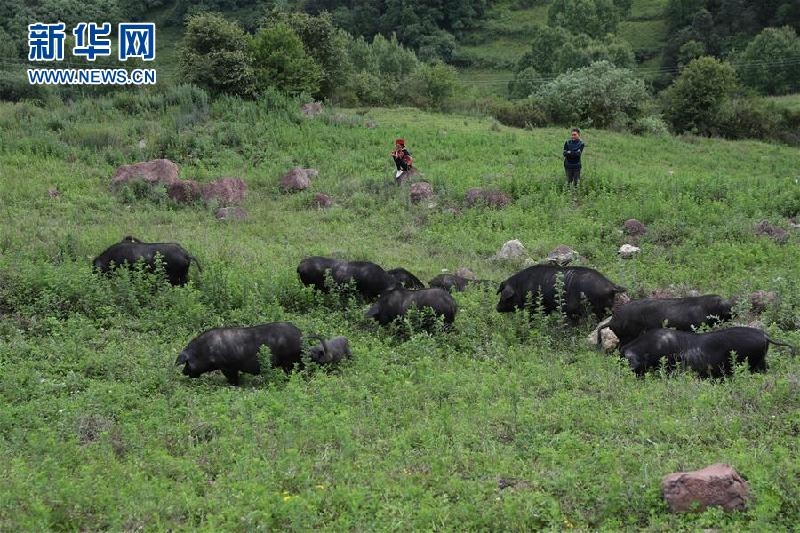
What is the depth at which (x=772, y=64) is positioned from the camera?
57.3 m

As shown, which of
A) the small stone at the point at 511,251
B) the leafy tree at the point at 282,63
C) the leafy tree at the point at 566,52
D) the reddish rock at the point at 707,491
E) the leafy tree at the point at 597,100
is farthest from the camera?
the leafy tree at the point at 566,52

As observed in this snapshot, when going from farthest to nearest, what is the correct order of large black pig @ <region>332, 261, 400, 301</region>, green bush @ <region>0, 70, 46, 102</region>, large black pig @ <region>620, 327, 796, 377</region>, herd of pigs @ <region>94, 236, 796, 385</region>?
green bush @ <region>0, 70, 46, 102</region> → large black pig @ <region>332, 261, 400, 301</region> → herd of pigs @ <region>94, 236, 796, 385</region> → large black pig @ <region>620, 327, 796, 377</region>

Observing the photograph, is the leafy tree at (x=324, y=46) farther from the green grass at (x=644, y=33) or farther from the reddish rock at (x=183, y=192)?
the green grass at (x=644, y=33)

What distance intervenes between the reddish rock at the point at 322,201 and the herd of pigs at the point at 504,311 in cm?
636

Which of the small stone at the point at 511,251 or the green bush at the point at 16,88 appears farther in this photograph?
the green bush at the point at 16,88

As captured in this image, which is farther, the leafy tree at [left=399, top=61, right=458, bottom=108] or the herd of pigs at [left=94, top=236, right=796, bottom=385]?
the leafy tree at [left=399, top=61, right=458, bottom=108]

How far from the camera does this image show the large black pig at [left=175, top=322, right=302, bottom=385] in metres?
9.88

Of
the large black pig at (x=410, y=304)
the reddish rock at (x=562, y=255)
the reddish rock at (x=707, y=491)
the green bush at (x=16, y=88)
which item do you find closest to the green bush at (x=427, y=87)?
the green bush at (x=16, y=88)

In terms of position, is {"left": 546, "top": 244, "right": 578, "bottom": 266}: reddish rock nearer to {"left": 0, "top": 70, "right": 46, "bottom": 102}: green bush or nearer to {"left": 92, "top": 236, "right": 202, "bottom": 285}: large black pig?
{"left": 92, "top": 236, "right": 202, "bottom": 285}: large black pig

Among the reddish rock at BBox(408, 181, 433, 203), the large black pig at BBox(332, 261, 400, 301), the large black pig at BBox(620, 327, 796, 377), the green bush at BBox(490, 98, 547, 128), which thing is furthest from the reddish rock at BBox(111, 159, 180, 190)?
the green bush at BBox(490, 98, 547, 128)

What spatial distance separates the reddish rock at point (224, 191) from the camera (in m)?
19.4

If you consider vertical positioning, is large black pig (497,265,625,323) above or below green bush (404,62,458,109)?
below

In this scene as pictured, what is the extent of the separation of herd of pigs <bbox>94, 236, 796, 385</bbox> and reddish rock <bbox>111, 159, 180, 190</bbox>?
6.58m

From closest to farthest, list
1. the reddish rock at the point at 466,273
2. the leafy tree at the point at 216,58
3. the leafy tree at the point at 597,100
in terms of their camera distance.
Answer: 1. the reddish rock at the point at 466,273
2. the leafy tree at the point at 216,58
3. the leafy tree at the point at 597,100
